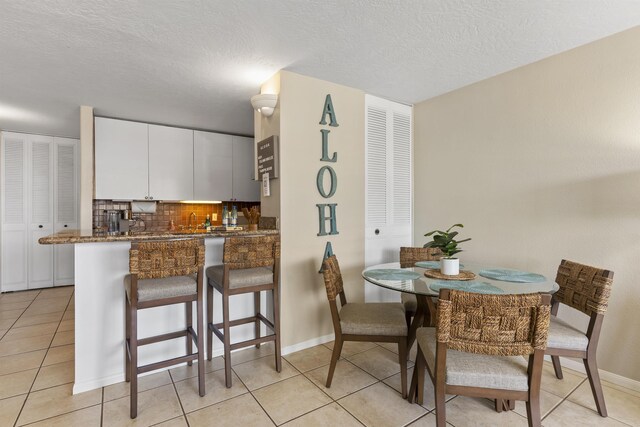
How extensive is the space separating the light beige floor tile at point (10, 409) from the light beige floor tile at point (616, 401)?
3.44 meters

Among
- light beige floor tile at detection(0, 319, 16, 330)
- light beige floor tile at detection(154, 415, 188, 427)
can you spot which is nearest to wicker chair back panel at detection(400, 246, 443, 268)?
light beige floor tile at detection(154, 415, 188, 427)

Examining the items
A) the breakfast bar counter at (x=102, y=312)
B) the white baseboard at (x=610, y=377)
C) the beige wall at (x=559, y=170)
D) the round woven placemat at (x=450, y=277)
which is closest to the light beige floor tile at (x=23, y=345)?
the breakfast bar counter at (x=102, y=312)

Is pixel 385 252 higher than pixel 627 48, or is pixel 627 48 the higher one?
pixel 627 48

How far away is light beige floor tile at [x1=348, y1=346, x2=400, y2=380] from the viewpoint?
241 cm

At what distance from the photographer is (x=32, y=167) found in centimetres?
477

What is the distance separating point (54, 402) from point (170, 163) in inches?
119

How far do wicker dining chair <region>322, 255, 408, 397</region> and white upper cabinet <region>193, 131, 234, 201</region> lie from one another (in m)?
2.99

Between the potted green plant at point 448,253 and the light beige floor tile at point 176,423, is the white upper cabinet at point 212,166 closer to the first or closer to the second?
the light beige floor tile at point 176,423

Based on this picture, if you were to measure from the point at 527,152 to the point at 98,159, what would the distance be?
465cm

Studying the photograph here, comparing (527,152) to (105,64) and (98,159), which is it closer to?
(105,64)

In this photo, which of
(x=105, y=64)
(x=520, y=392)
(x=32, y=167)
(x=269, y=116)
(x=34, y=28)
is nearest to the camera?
(x=520, y=392)

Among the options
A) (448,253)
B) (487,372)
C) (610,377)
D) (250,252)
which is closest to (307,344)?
(250,252)

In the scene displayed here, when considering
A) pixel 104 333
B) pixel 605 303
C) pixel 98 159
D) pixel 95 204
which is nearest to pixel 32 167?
pixel 95 204

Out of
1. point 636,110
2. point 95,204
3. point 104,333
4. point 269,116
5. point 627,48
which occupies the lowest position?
point 104,333
